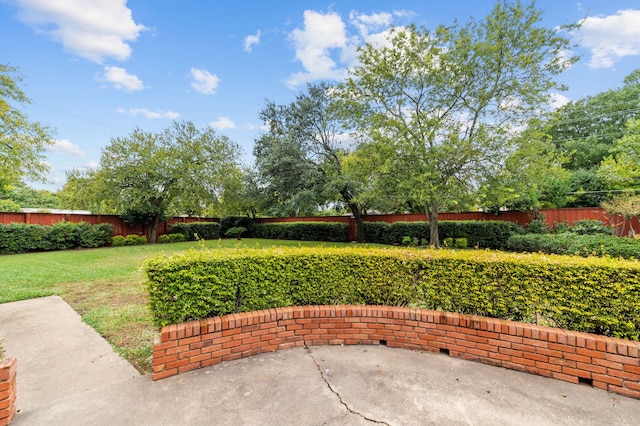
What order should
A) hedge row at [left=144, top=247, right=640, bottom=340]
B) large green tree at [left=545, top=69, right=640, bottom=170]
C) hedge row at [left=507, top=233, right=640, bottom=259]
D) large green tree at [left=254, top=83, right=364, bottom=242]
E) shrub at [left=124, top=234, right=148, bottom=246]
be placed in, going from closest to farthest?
hedge row at [left=144, top=247, right=640, bottom=340], hedge row at [left=507, top=233, right=640, bottom=259], large green tree at [left=254, top=83, right=364, bottom=242], shrub at [left=124, top=234, right=148, bottom=246], large green tree at [left=545, top=69, right=640, bottom=170]

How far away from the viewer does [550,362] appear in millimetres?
2477

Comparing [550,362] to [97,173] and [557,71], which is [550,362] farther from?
[97,173]

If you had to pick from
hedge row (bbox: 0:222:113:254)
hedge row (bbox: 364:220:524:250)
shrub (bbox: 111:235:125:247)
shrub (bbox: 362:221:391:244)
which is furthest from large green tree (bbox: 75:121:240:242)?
hedge row (bbox: 364:220:524:250)

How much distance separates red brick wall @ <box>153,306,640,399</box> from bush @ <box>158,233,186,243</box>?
14874 millimetres

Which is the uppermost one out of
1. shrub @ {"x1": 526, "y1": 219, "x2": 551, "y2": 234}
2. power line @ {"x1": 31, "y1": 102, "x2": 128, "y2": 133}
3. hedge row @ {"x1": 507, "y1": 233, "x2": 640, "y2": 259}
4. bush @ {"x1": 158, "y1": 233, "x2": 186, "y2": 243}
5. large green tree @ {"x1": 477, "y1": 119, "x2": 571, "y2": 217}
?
power line @ {"x1": 31, "y1": 102, "x2": 128, "y2": 133}

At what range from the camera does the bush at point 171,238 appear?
15594 millimetres

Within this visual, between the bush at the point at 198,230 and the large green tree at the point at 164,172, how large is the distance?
1.06 m

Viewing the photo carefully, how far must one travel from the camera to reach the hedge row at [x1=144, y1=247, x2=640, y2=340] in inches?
99.2

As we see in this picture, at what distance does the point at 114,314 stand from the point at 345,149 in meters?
11.1

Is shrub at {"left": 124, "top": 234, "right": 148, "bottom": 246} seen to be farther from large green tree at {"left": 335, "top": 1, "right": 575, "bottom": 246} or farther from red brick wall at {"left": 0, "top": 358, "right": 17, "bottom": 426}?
red brick wall at {"left": 0, "top": 358, "right": 17, "bottom": 426}

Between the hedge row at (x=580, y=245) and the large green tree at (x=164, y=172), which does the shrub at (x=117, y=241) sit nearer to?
the large green tree at (x=164, y=172)

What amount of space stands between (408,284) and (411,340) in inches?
21.9

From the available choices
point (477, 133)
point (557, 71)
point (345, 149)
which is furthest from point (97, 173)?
point (557, 71)

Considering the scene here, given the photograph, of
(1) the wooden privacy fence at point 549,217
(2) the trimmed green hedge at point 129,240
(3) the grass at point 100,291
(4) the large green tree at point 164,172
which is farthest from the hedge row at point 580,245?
(2) the trimmed green hedge at point 129,240
